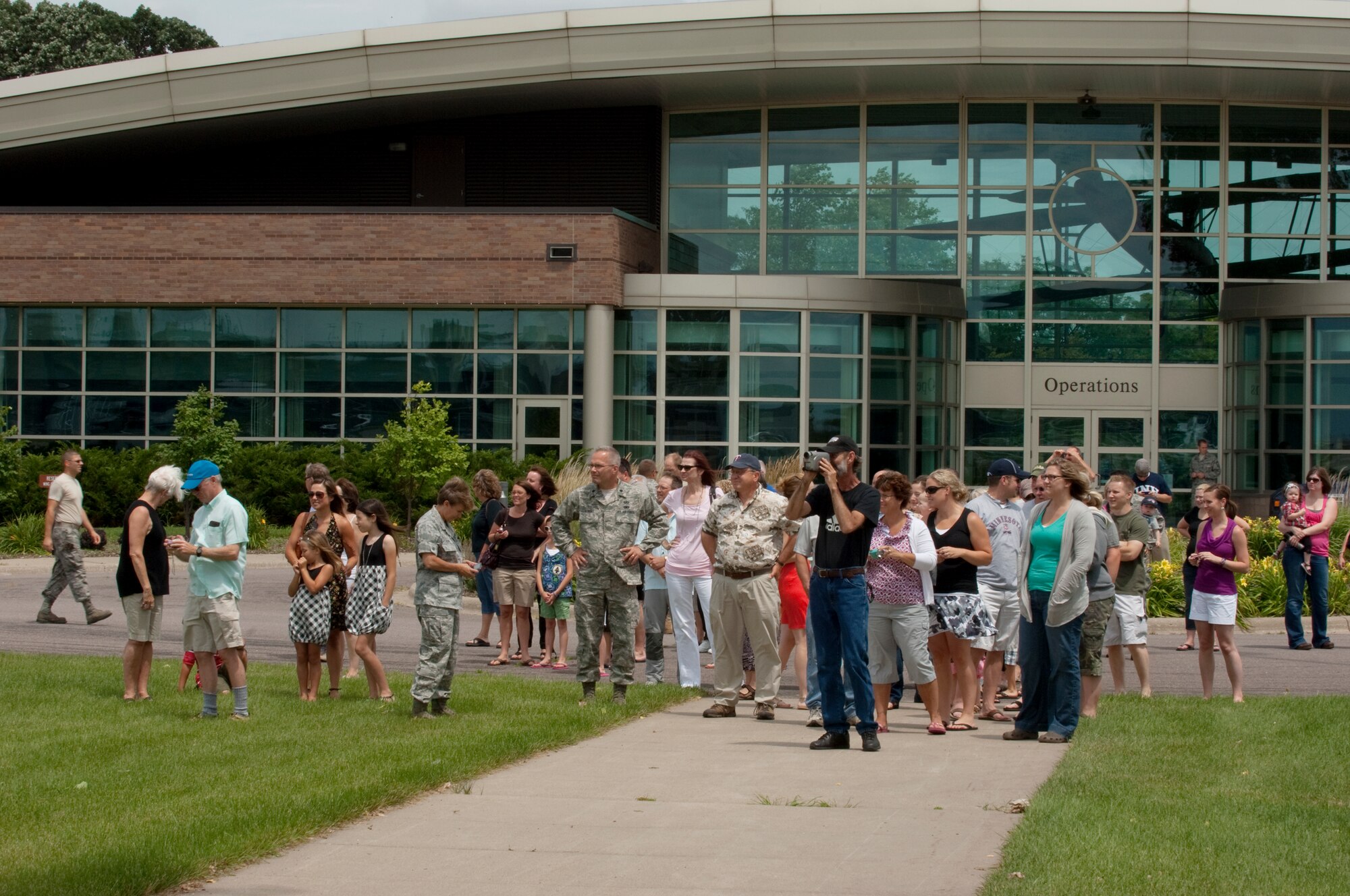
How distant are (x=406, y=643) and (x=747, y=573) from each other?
Result: 632 centimetres

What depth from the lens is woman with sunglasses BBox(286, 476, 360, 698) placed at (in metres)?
11.6

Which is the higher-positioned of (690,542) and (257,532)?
(690,542)

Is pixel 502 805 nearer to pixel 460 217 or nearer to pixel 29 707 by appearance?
pixel 29 707

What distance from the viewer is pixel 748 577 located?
1095cm

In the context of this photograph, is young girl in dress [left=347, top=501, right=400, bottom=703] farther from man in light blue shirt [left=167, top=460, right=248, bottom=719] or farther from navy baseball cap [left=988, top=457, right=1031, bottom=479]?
navy baseball cap [left=988, top=457, right=1031, bottom=479]

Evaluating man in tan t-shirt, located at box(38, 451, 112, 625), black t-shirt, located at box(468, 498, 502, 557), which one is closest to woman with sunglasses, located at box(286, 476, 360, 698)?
black t-shirt, located at box(468, 498, 502, 557)

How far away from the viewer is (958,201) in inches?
1281

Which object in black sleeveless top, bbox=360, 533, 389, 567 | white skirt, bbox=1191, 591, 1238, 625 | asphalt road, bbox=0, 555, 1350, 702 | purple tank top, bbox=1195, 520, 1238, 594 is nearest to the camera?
black sleeveless top, bbox=360, 533, 389, 567

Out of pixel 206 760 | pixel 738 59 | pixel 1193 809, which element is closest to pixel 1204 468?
pixel 738 59

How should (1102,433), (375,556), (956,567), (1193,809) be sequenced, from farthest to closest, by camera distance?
(1102,433) < (375,556) < (956,567) < (1193,809)

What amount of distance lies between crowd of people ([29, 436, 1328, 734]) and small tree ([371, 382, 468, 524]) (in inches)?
588

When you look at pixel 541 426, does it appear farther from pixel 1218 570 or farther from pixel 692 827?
pixel 692 827

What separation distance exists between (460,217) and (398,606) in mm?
11469

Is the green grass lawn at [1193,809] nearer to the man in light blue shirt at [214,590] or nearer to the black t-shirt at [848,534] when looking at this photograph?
the black t-shirt at [848,534]
